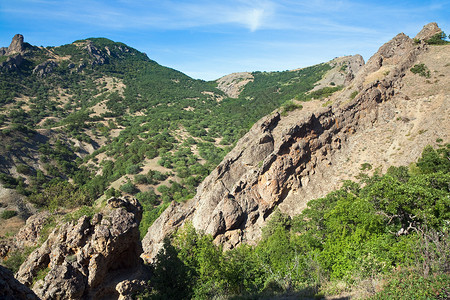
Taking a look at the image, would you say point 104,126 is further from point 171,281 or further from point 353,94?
point 171,281

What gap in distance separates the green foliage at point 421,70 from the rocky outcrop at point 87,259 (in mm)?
47328

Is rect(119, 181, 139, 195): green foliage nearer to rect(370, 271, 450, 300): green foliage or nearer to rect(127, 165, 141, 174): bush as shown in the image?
rect(127, 165, 141, 174): bush

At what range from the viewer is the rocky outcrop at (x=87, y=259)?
12.5 metres

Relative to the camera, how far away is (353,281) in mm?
13469

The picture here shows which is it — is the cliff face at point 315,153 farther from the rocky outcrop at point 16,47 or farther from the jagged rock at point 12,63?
the rocky outcrop at point 16,47

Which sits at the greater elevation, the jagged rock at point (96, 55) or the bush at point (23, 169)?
the jagged rock at point (96, 55)

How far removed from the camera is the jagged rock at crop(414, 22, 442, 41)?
47438 mm

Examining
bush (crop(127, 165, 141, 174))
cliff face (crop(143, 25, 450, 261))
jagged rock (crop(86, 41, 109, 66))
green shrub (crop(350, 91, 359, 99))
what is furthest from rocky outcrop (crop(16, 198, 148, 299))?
jagged rock (crop(86, 41, 109, 66))

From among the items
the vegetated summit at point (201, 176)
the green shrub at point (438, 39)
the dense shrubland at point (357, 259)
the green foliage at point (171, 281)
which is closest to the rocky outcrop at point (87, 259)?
the vegetated summit at point (201, 176)

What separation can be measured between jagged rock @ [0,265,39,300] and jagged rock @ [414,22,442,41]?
65073mm

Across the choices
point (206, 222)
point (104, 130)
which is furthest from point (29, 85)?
point (206, 222)

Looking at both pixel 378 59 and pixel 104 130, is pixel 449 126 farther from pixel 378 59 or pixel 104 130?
pixel 104 130

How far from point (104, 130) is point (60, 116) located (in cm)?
2605

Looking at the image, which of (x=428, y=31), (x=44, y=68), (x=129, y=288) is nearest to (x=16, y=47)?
(x=44, y=68)
